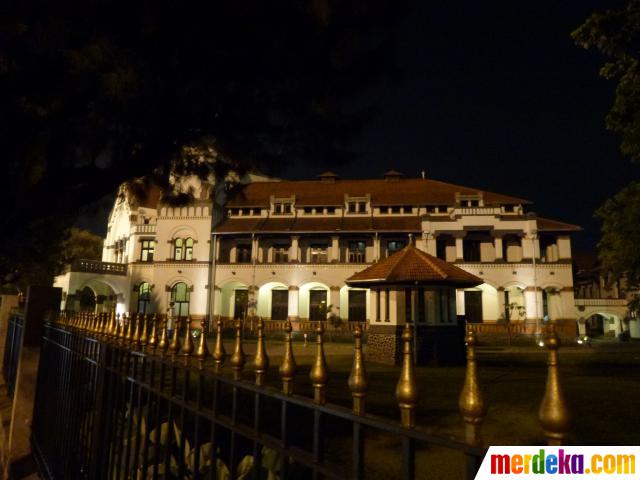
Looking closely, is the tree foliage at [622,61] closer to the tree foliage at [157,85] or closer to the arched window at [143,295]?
the tree foliage at [157,85]

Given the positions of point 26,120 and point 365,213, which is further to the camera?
point 365,213

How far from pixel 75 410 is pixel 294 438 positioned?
124 inches

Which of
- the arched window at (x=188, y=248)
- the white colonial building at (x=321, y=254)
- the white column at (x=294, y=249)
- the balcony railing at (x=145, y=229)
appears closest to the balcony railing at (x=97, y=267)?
the white colonial building at (x=321, y=254)

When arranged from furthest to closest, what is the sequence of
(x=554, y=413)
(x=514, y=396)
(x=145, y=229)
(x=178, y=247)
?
(x=145, y=229)
(x=178, y=247)
(x=514, y=396)
(x=554, y=413)

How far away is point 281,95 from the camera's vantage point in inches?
221

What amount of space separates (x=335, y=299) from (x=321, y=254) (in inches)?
141

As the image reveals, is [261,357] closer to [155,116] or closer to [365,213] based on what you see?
[155,116]

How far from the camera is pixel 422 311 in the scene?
1447 centimetres

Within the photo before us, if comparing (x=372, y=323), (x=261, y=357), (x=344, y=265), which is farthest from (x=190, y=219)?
(x=261, y=357)

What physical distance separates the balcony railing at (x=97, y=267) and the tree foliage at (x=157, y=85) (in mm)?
27411

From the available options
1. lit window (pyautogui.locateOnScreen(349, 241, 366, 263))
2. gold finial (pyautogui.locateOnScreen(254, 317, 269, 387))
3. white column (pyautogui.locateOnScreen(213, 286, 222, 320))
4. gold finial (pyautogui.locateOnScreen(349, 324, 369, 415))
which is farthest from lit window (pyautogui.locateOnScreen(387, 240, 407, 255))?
gold finial (pyautogui.locateOnScreen(349, 324, 369, 415))

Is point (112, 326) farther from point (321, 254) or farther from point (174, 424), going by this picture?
point (321, 254)

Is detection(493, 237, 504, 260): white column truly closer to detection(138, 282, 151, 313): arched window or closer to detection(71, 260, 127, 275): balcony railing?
detection(138, 282, 151, 313): arched window

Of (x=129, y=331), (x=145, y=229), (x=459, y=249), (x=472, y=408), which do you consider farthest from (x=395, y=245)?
(x=472, y=408)
